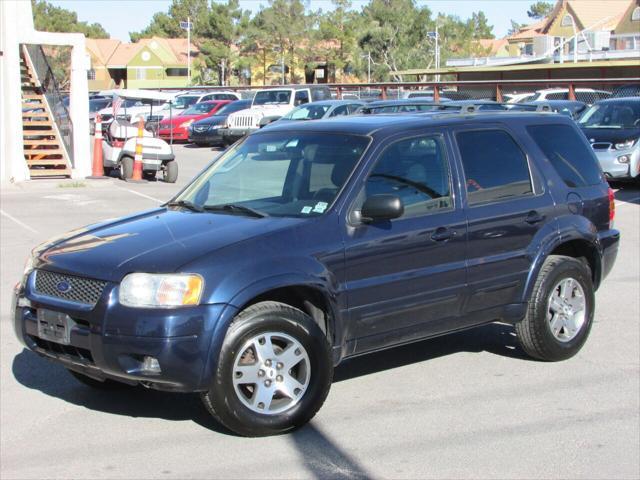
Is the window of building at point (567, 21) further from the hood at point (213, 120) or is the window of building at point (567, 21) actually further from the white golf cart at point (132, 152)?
the white golf cart at point (132, 152)

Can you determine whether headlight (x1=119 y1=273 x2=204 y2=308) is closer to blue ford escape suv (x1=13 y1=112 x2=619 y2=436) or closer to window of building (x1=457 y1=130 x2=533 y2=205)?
blue ford escape suv (x1=13 y1=112 x2=619 y2=436)

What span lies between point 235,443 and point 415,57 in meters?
75.9

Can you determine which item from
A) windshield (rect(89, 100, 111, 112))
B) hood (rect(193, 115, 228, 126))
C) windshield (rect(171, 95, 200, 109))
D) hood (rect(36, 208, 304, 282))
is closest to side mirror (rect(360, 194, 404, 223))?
hood (rect(36, 208, 304, 282))

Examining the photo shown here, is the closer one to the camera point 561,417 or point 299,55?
point 561,417

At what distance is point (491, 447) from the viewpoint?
525 cm

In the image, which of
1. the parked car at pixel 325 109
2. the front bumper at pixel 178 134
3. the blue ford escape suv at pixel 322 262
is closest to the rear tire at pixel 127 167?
the parked car at pixel 325 109

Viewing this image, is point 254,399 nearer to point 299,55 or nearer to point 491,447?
point 491,447

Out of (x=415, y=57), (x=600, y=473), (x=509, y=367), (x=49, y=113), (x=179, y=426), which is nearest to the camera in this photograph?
(x=600, y=473)

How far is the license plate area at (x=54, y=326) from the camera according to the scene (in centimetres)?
526

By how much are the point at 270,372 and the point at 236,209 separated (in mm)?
1179

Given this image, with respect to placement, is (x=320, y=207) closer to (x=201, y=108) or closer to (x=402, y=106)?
(x=402, y=106)

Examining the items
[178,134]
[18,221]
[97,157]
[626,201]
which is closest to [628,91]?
[626,201]

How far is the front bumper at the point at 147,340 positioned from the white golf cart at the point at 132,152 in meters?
15.2

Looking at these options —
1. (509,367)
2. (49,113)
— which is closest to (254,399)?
(509,367)
